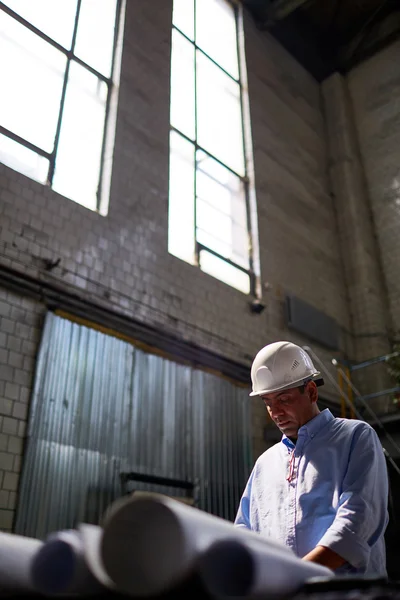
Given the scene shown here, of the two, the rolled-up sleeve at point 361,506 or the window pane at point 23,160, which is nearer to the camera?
the rolled-up sleeve at point 361,506

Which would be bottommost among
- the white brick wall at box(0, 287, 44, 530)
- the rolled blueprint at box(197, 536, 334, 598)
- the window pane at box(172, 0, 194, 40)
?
the rolled blueprint at box(197, 536, 334, 598)

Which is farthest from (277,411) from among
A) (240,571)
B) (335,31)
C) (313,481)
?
(335,31)

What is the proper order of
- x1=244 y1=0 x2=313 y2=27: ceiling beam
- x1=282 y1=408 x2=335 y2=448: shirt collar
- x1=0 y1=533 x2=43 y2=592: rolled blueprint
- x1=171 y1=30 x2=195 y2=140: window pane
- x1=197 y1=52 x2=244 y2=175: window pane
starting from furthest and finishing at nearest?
x1=244 y1=0 x2=313 y2=27: ceiling beam → x1=197 y1=52 x2=244 y2=175: window pane → x1=171 y1=30 x2=195 y2=140: window pane → x1=282 y1=408 x2=335 y2=448: shirt collar → x1=0 y1=533 x2=43 y2=592: rolled blueprint

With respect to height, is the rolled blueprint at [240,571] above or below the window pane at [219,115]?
below

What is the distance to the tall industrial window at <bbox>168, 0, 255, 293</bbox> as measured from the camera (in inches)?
362

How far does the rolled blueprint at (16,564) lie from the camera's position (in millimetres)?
1197

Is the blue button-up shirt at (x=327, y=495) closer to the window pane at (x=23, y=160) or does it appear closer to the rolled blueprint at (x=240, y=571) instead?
the rolled blueprint at (x=240, y=571)

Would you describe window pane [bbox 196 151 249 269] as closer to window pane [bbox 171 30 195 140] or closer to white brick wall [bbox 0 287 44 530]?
window pane [bbox 171 30 195 140]

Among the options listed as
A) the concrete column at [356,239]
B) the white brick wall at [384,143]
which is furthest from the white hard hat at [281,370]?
the white brick wall at [384,143]

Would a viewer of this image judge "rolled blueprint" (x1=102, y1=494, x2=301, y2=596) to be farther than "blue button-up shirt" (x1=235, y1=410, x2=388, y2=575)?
No

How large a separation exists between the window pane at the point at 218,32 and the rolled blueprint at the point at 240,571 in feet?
37.7

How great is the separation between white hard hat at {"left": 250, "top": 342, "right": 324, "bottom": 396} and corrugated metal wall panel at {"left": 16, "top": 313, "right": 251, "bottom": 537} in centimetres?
351

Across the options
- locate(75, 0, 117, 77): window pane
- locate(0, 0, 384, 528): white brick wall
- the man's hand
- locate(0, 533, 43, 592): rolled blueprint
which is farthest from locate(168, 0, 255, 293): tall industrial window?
locate(0, 533, 43, 592): rolled blueprint

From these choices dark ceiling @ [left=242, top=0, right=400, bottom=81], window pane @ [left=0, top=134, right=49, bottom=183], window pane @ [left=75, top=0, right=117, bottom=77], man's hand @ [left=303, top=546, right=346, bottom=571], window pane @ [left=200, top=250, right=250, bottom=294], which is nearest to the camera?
man's hand @ [left=303, top=546, right=346, bottom=571]
